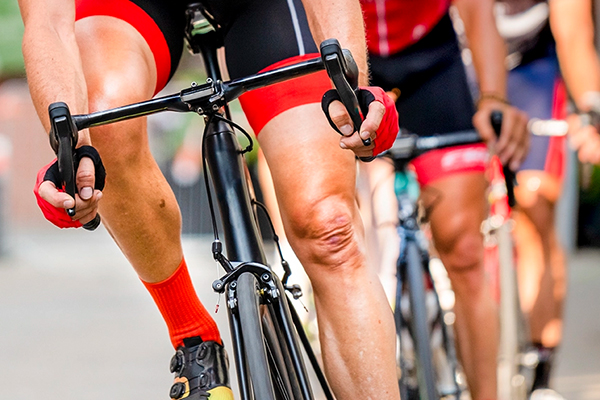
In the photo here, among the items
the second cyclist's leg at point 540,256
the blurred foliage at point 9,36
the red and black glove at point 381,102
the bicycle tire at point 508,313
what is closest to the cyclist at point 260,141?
the red and black glove at point 381,102

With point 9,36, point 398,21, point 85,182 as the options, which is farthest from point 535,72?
point 9,36

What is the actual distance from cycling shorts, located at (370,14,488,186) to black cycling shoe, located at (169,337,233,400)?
1.37 m

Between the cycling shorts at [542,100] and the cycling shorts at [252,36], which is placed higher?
the cycling shorts at [542,100]

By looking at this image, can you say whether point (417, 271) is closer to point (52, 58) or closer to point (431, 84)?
point (431, 84)

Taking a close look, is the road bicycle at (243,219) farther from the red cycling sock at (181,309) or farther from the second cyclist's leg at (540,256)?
the second cyclist's leg at (540,256)

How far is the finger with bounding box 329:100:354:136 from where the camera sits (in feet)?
5.71

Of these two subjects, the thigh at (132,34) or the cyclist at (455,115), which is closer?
the thigh at (132,34)

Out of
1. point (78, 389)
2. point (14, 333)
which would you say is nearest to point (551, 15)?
point (78, 389)

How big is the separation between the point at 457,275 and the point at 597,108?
1.09 meters

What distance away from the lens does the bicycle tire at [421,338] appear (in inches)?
114

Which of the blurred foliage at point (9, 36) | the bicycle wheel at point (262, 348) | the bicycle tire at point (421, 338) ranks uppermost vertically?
the blurred foliage at point (9, 36)

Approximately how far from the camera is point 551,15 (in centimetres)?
408

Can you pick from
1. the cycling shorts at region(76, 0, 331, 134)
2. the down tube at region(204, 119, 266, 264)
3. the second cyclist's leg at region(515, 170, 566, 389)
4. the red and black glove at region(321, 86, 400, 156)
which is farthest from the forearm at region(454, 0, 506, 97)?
the red and black glove at region(321, 86, 400, 156)

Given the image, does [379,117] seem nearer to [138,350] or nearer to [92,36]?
[92,36]
